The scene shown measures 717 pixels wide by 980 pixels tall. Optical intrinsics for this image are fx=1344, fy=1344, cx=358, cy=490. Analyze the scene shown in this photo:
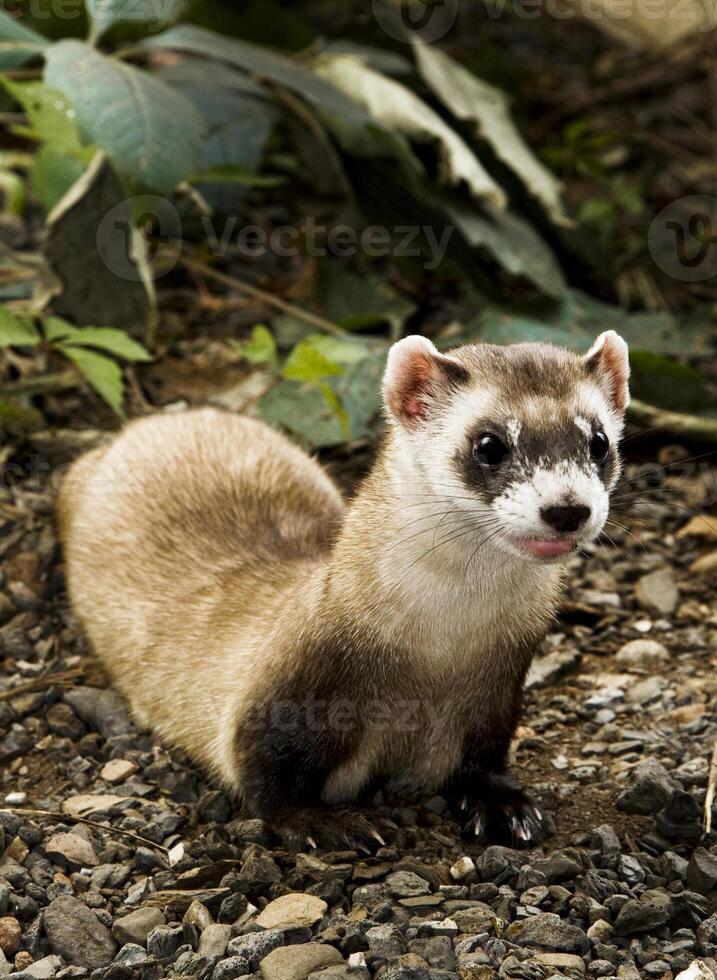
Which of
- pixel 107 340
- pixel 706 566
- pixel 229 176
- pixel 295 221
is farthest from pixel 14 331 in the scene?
pixel 706 566

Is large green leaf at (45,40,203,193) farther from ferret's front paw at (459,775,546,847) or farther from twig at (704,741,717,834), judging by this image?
twig at (704,741,717,834)

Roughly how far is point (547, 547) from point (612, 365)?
79cm

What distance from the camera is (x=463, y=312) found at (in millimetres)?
7145

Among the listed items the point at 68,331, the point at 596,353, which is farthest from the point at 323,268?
the point at 596,353

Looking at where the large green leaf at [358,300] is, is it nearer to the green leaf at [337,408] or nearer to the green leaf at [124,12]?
the green leaf at [337,408]

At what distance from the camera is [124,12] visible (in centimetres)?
580

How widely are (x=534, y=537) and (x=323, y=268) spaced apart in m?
3.90

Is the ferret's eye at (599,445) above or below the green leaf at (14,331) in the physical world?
above

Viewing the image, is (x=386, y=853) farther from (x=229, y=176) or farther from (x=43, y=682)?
(x=229, y=176)

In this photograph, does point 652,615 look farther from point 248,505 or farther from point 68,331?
point 68,331

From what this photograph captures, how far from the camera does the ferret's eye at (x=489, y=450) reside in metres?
3.50

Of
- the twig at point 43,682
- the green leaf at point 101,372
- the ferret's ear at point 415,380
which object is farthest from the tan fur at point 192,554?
the ferret's ear at point 415,380

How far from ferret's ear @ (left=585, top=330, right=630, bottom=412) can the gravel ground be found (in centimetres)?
39

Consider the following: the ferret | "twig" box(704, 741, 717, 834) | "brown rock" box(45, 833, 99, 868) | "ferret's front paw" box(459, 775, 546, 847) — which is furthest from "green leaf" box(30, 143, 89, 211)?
"twig" box(704, 741, 717, 834)
